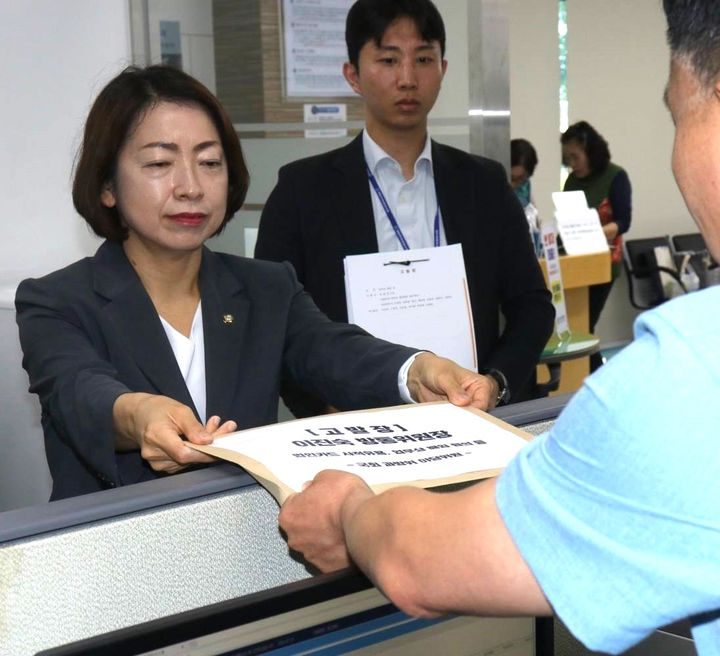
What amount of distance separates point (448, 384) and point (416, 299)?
1021 mm

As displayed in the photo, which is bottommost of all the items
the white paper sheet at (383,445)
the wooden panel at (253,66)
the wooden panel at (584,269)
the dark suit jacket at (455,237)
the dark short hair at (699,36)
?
the wooden panel at (584,269)

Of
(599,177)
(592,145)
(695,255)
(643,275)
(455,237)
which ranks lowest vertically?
(643,275)

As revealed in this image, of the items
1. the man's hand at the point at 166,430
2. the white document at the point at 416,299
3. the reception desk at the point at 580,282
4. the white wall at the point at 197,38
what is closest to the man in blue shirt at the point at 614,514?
the man's hand at the point at 166,430

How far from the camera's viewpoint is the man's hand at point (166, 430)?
4.09 ft

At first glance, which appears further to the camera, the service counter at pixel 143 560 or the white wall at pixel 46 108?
the white wall at pixel 46 108

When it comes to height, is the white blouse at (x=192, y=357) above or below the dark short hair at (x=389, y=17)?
below

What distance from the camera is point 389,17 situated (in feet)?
8.77

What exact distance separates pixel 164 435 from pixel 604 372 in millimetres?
656

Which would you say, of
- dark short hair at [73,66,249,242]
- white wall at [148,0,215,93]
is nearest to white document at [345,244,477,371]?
dark short hair at [73,66,249,242]

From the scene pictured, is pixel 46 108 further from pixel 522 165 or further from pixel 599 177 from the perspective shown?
pixel 599 177

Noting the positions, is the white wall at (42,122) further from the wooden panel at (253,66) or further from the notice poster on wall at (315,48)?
the notice poster on wall at (315,48)

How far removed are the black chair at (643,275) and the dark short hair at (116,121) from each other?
25.5 ft

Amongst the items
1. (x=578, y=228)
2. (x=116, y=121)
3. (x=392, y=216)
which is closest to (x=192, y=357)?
(x=116, y=121)

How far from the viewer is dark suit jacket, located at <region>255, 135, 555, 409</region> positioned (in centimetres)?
255
